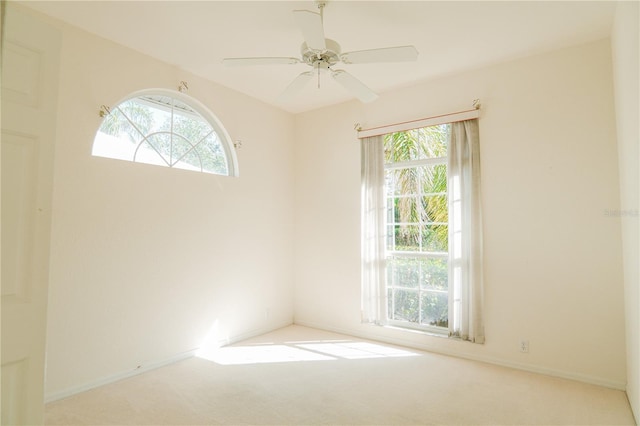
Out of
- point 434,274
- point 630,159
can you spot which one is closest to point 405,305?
point 434,274

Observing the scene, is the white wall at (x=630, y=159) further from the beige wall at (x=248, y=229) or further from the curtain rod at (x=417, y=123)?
the curtain rod at (x=417, y=123)

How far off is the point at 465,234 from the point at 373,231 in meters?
1.00

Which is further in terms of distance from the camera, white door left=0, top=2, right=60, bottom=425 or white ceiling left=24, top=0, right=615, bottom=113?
white ceiling left=24, top=0, right=615, bottom=113

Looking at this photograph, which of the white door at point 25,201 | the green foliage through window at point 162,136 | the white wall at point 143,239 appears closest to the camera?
the white door at point 25,201

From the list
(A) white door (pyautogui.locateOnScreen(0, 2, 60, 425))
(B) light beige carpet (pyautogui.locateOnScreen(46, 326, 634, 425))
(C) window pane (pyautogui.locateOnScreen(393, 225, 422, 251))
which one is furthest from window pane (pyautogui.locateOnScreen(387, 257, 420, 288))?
(A) white door (pyautogui.locateOnScreen(0, 2, 60, 425))

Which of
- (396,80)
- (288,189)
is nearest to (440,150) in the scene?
(396,80)

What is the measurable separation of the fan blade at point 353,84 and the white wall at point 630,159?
1.58 m

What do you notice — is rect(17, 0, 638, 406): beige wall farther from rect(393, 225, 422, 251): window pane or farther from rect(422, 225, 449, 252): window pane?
rect(393, 225, 422, 251): window pane

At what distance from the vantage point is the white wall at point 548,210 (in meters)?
2.74

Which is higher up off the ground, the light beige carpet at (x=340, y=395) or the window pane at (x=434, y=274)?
the window pane at (x=434, y=274)

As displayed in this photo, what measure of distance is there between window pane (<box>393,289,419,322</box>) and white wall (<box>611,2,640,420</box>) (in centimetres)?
174

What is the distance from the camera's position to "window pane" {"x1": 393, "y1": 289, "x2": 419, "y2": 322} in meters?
3.75

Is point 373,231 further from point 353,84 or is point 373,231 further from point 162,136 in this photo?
point 162,136

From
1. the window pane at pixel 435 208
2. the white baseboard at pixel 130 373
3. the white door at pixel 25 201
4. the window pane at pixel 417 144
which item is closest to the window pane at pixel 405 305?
Result: the window pane at pixel 435 208
